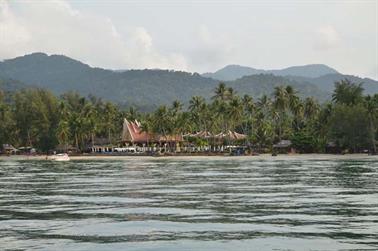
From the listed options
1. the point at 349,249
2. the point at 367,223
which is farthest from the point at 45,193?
the point at 349,249

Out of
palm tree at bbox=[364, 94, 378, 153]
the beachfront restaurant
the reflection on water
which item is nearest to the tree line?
palm tree at bbox=[364, 94, 378, 153]

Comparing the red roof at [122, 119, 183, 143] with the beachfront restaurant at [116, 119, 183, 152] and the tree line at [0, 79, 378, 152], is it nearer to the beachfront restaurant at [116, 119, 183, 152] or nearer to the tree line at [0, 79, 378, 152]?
the beachfront restaurant at [116, 119, 183, 152]

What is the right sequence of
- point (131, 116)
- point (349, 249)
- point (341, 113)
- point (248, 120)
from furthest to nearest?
point (131, 116) < point (248, 120) < point (341, 113) < point (349, 249)

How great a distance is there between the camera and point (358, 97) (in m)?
156

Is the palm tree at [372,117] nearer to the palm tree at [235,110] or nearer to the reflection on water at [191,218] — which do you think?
the palm tree at [235,110]

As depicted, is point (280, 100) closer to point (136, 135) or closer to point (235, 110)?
point (235, 110)

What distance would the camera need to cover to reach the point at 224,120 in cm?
16350

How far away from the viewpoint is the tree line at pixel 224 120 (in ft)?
452

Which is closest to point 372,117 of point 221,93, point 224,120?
point 224,120

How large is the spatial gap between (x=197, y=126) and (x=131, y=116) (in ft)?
68.1

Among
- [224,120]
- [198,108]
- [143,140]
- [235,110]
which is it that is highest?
[198,108]

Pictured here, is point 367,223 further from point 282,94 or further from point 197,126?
point 197,126

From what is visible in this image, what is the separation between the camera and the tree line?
137750 millimetres

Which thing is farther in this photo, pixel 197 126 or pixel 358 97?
pixel 197 126
